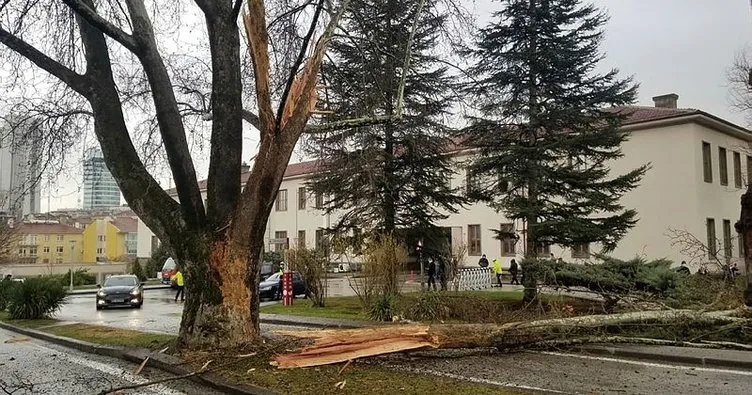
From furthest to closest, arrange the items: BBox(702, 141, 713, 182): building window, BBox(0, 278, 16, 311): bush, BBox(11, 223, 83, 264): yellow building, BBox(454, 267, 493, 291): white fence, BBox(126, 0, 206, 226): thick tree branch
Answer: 1. BBox(11, 223, 83, 264): yellow building
2. BBox(702, 141, 713, 182): building window
3. BBox(454, 267, 493, 291): white fence
4. BBox(0, 278, 16, 311): bush
5. BBox(126, 0, 206, 226): thick tree branch

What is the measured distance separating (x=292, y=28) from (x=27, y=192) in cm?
617

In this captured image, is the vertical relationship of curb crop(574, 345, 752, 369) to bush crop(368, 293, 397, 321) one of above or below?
below

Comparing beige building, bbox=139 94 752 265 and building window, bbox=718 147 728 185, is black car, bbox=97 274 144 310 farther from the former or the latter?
building window, bbox=718 147 728 185

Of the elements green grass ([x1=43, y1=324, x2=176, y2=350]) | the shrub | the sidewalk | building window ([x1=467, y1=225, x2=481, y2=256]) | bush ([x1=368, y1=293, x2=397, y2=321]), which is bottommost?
the sidewalk

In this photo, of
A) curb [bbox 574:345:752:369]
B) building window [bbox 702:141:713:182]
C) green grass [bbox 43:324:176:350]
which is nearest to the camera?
curb [bbox 574:345:752:369]

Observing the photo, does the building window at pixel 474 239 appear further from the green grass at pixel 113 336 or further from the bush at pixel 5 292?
the green grass at pixel 113 336

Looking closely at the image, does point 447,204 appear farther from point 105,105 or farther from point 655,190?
point 105,105

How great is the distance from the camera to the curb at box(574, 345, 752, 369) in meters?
9.27

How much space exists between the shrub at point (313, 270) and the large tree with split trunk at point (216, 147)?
10.2 meters

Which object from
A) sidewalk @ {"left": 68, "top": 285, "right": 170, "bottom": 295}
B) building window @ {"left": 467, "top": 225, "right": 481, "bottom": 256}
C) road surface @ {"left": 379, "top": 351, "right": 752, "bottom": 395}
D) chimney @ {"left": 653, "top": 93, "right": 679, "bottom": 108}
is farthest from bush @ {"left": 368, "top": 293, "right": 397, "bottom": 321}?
chimney @ {"left": 653, "top": 93, "right": 679, "bottom": 108}

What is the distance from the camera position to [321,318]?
1680cm

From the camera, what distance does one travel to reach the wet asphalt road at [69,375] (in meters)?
8.00

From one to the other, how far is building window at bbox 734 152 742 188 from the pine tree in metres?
19.3

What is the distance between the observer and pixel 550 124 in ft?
65.0
